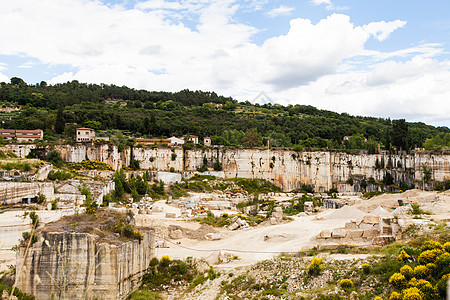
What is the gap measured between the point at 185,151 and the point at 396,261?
48357mm

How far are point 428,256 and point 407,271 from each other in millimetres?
A: 1093

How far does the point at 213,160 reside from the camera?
62250mm

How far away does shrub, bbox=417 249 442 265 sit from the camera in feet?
45.3

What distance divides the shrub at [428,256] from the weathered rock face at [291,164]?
158ft

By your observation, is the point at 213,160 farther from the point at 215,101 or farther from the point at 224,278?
the point at 215,101

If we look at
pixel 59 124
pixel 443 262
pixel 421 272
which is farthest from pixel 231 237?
pixel 59 124

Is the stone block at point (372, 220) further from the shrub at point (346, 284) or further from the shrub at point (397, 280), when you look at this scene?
the shrub at point (397, 280)

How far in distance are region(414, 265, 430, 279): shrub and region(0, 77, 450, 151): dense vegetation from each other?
174 feet

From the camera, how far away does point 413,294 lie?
1173 cm

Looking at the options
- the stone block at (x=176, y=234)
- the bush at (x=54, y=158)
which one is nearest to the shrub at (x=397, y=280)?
the stone block at (x=176, y=234)

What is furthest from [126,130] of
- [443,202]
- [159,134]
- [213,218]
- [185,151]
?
[443,202]

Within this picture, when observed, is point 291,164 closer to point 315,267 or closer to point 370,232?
point 370,232

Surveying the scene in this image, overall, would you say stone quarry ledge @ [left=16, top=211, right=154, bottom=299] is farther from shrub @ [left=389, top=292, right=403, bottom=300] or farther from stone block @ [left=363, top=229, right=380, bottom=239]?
stone block @ [left=363, top=229, right=380, bottom=239]

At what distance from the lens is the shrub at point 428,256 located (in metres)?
13.8
